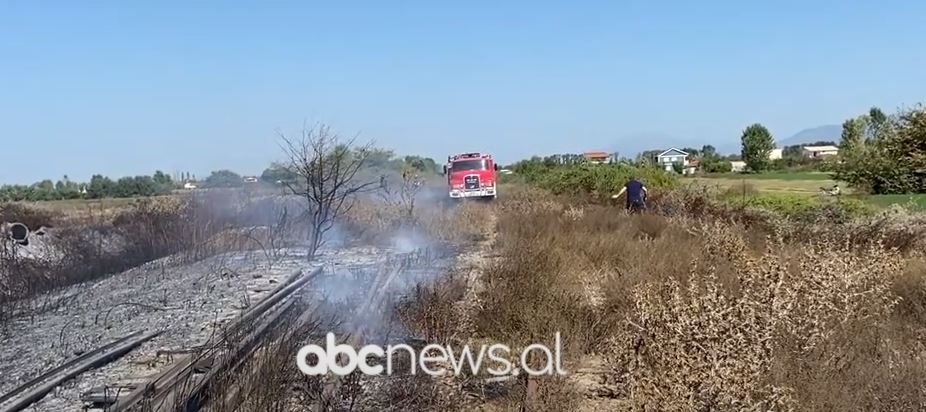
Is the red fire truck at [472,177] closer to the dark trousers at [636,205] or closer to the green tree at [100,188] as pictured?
the dark trousers at [636,205]

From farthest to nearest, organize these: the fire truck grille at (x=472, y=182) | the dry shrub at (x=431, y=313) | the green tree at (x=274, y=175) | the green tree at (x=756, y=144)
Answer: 1. the green tree at (x=756, y=144)
2. the fire truck grille at (x=472, y=182)
3. the green tree at (x=274, y=175)
4. the dry shrub at (x=431, y=313)

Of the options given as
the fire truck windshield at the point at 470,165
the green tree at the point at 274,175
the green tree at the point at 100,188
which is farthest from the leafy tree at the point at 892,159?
the green tree at the point at 100,188

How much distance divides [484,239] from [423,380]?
15722mm

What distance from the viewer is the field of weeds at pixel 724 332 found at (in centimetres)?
571

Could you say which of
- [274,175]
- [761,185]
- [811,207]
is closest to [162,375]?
[811,207]

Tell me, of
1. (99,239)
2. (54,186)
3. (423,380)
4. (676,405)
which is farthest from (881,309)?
(54,186)

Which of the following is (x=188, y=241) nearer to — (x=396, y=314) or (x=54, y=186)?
(x=396, y=314)

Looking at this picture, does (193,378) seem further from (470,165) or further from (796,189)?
(796,189)

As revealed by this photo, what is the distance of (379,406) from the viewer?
680 cm

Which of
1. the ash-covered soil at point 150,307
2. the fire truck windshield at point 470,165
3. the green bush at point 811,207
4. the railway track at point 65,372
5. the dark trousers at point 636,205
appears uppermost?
the fire truck windshield at point 470,165

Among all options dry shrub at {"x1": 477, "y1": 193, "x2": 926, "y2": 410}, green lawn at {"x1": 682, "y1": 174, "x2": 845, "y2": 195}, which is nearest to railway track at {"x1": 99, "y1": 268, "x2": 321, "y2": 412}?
dry shrub at {"x1": 477, "y1": 193, "x2": 926, "y2": 410}

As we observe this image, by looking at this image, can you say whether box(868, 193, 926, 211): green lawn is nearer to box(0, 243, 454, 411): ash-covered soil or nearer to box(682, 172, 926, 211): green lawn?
box(682, 172, 926, 211): green lawn

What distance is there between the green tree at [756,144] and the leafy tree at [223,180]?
85063 mm

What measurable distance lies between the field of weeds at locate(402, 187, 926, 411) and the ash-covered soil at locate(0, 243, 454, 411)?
3.22 meters
